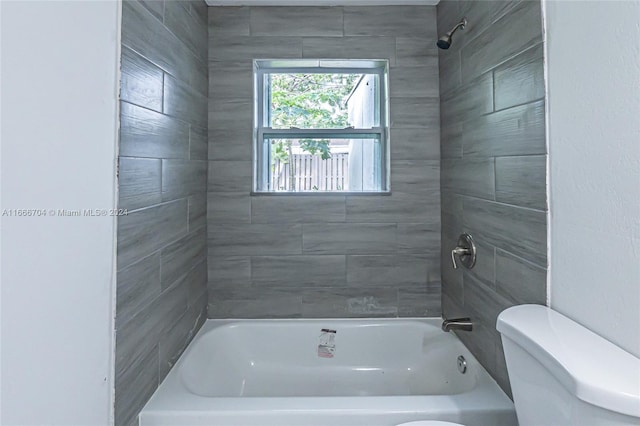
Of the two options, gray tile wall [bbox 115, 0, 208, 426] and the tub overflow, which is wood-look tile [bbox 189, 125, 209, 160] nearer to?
gray tile wall [bbox 115, 0, 208, 426]

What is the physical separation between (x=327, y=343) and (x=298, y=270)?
0.47m

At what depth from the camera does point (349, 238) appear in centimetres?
219

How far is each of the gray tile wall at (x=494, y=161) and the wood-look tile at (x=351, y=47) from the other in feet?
1.10

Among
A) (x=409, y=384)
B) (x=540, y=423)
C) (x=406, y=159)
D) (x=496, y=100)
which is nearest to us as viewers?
(x=540, y=423)

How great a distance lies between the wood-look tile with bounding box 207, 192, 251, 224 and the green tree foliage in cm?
38

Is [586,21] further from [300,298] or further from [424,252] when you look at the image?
[300,298]

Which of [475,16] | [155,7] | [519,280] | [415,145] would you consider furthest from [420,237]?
[155,7]

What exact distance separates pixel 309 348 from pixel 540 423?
1.40 meters

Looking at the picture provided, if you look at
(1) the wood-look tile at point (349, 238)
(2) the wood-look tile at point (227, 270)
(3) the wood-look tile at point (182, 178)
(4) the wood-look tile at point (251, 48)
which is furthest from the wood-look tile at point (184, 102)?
(1) the wood-look tile at point (349, 238)

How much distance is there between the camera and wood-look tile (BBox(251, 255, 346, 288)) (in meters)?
2.19

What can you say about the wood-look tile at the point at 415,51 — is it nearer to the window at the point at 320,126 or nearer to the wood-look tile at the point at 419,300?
the window at the point at 320,126

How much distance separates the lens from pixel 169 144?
1549mm

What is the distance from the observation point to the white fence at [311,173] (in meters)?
2.34

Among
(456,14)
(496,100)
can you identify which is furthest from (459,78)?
(496,100)
